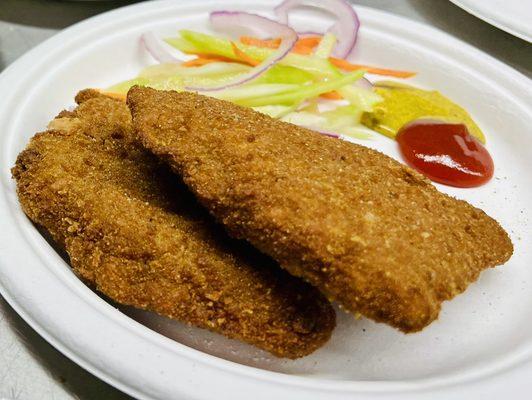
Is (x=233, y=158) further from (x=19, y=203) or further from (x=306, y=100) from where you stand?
(x=306, y=100)

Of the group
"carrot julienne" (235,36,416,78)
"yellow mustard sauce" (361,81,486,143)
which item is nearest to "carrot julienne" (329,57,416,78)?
"carrot julienne" (235,36,416,78)

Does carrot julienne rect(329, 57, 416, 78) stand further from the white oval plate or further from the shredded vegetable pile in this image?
the white oval plate

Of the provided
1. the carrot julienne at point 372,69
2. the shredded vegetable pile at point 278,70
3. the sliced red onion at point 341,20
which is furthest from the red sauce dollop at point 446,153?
the sliced red onion at point 341,20

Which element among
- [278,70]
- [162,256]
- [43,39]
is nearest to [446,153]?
[278,70]

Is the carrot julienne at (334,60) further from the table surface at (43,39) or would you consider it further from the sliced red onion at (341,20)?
the table surface at (43,39)

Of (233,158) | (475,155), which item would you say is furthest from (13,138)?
(475,155)

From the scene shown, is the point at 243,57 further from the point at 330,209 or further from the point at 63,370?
the point at 63,370
